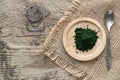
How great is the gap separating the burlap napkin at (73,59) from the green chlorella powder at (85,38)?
1.9 inches

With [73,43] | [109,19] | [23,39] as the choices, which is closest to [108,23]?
[109,19]

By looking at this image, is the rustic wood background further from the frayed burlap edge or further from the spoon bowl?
the spoon bowl

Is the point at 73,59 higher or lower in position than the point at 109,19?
lower

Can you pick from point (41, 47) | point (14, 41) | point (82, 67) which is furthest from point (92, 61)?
point (14, 41)

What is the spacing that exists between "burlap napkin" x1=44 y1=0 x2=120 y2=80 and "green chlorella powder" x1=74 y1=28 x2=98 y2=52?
49 mm

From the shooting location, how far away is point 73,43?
4.41ft

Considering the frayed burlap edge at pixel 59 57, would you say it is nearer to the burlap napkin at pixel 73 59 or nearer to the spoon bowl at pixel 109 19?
the burlap napkin at pixel 73 59

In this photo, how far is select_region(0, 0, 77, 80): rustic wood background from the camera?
137 cm

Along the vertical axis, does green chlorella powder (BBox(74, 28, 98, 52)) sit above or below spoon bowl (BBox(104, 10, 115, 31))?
below

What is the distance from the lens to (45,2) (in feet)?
4.51

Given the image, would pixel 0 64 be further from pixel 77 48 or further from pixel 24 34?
pixel 77 48

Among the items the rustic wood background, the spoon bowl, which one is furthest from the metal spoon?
the rustic wood background

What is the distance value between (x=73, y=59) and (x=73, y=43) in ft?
0.19

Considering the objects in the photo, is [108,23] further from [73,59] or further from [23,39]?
[23,39]
